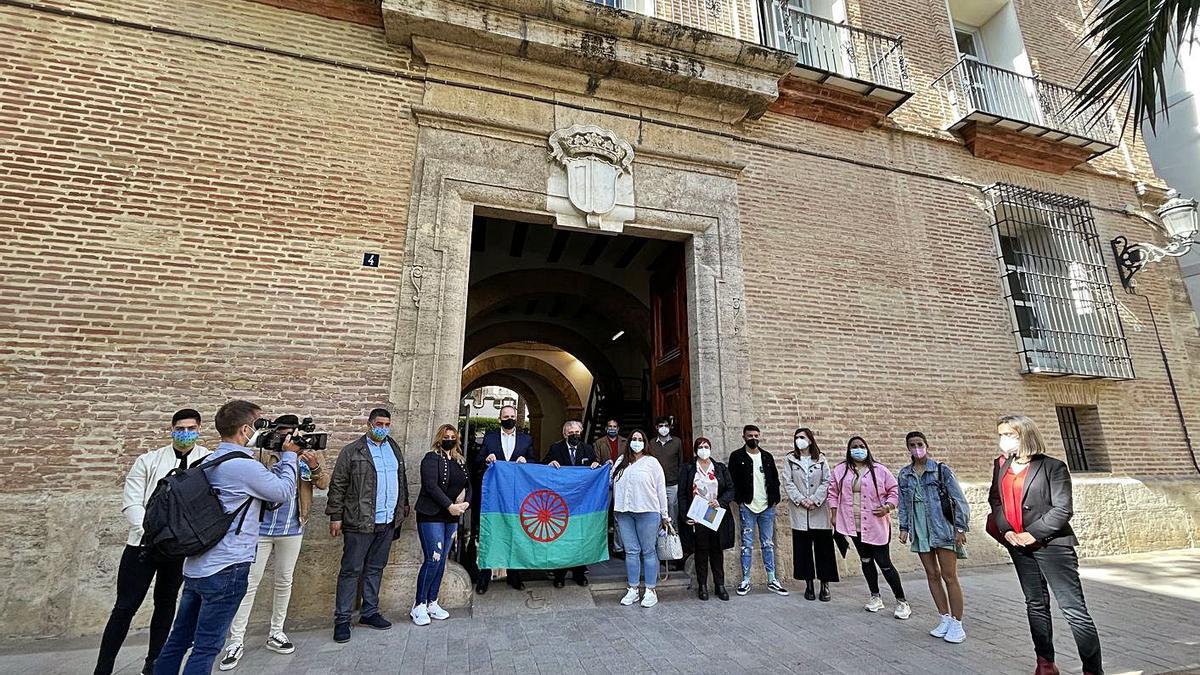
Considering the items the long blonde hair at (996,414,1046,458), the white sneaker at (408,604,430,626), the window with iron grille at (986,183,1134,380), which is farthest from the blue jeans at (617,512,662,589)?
the window with iron grille at (986,183,1134,380)

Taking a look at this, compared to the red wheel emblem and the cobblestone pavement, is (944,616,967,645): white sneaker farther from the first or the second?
the red wheel emblem

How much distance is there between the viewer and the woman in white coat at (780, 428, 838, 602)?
508cm

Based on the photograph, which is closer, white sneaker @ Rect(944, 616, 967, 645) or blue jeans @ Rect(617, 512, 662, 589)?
white sneaker @ Rect(944, 616, 967, 645)

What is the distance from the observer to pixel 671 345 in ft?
23.7

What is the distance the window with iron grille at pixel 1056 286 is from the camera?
25.2 ft

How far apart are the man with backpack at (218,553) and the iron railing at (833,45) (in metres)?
8.26

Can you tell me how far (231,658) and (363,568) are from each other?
956 mm

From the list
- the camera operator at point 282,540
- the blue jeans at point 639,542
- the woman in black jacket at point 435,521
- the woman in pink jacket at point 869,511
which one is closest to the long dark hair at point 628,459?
the blue jeans at point 639,542

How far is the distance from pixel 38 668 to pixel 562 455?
3.94m

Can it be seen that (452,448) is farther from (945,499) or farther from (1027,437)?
(1027,437)

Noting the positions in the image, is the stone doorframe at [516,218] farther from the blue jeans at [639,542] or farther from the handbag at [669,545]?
the blue jeans at [639,542]

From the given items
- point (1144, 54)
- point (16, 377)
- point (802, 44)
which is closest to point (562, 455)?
point (16, 377)

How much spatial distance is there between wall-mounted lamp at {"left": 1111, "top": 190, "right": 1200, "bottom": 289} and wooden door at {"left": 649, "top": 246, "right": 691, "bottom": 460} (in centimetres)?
747

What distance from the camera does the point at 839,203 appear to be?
23.9 ft
